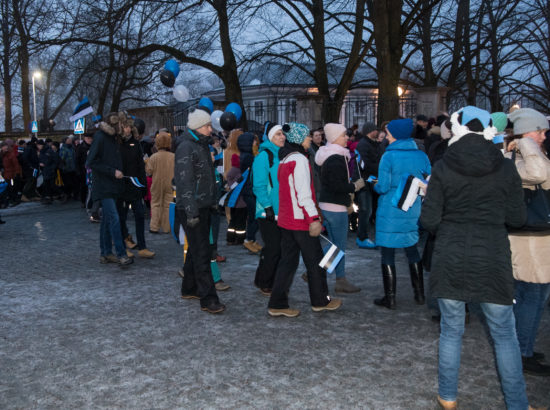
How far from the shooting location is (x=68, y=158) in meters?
17.0

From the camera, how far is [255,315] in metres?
5.95

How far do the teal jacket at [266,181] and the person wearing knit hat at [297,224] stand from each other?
499mm

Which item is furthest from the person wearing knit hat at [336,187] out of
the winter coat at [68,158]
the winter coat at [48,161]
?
the winter coat at [48,161]

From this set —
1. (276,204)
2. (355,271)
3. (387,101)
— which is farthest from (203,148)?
(387,101)

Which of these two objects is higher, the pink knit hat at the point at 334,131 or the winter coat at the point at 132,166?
the pink knit hat at the point at 334,131

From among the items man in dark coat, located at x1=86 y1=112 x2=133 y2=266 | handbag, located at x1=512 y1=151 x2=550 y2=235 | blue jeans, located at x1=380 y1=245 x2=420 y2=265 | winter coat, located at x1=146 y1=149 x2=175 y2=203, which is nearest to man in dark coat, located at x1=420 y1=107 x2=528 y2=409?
handbag, located at x1=512 y1=151 x2=550 y2=235

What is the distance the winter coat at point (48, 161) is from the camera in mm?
17344

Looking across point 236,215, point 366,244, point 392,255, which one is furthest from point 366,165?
point 392,255

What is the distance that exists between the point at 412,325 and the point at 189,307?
2.31 metres

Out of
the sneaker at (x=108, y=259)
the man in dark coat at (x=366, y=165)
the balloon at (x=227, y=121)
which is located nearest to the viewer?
the sneaker at (x=108, y=259)

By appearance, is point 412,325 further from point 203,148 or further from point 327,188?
point 203,148

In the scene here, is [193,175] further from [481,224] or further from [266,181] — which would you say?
[481,224]

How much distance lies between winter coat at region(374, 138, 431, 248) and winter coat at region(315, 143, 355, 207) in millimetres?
523

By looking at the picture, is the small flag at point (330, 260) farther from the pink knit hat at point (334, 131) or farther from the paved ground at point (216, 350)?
the pink knit hat at point (334, 131)
